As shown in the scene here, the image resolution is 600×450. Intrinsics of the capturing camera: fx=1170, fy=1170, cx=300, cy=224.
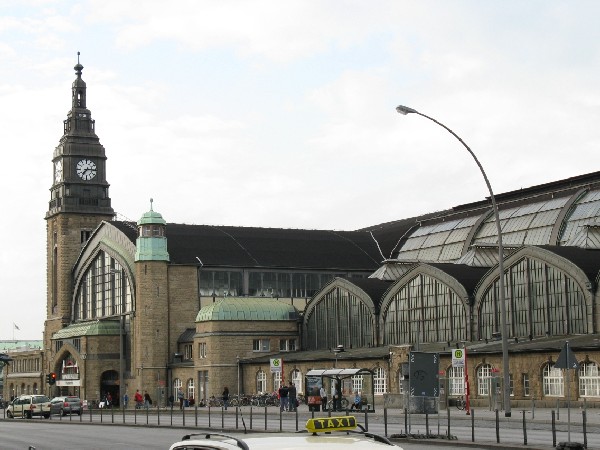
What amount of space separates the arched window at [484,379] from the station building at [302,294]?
151mm

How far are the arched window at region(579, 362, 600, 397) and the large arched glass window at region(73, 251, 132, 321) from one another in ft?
160

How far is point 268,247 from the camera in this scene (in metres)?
103

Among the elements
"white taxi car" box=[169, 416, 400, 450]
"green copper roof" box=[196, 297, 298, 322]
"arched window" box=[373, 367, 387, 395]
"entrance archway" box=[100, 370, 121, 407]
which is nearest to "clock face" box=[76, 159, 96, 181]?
"entrance archway" box=[100, 370, 121, 407]

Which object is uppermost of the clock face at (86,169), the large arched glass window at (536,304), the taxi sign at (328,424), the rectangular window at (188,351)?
the clock face at (86,169)

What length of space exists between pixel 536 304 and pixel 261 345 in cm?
2681

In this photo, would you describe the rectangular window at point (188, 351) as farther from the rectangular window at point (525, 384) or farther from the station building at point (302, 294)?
the rectangular window at point (525, 384)

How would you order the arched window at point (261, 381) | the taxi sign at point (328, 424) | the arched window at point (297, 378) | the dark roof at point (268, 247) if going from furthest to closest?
the dark roof at point (268, 247)
the arched window at point (261, 381)
the arched window at point (297, 378)
the taxi sign at point (328, 424)

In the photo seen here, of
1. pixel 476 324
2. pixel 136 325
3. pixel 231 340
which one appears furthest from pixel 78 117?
pixel 476 324

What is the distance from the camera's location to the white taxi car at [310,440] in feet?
29.4

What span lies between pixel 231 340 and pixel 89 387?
52.5 ft

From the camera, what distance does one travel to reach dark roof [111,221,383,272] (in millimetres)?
97188

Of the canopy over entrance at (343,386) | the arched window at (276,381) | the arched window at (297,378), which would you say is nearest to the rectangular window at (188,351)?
the arched window at (276,381)

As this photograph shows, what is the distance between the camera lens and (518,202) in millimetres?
85938

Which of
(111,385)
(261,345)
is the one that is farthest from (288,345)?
(111,385)
